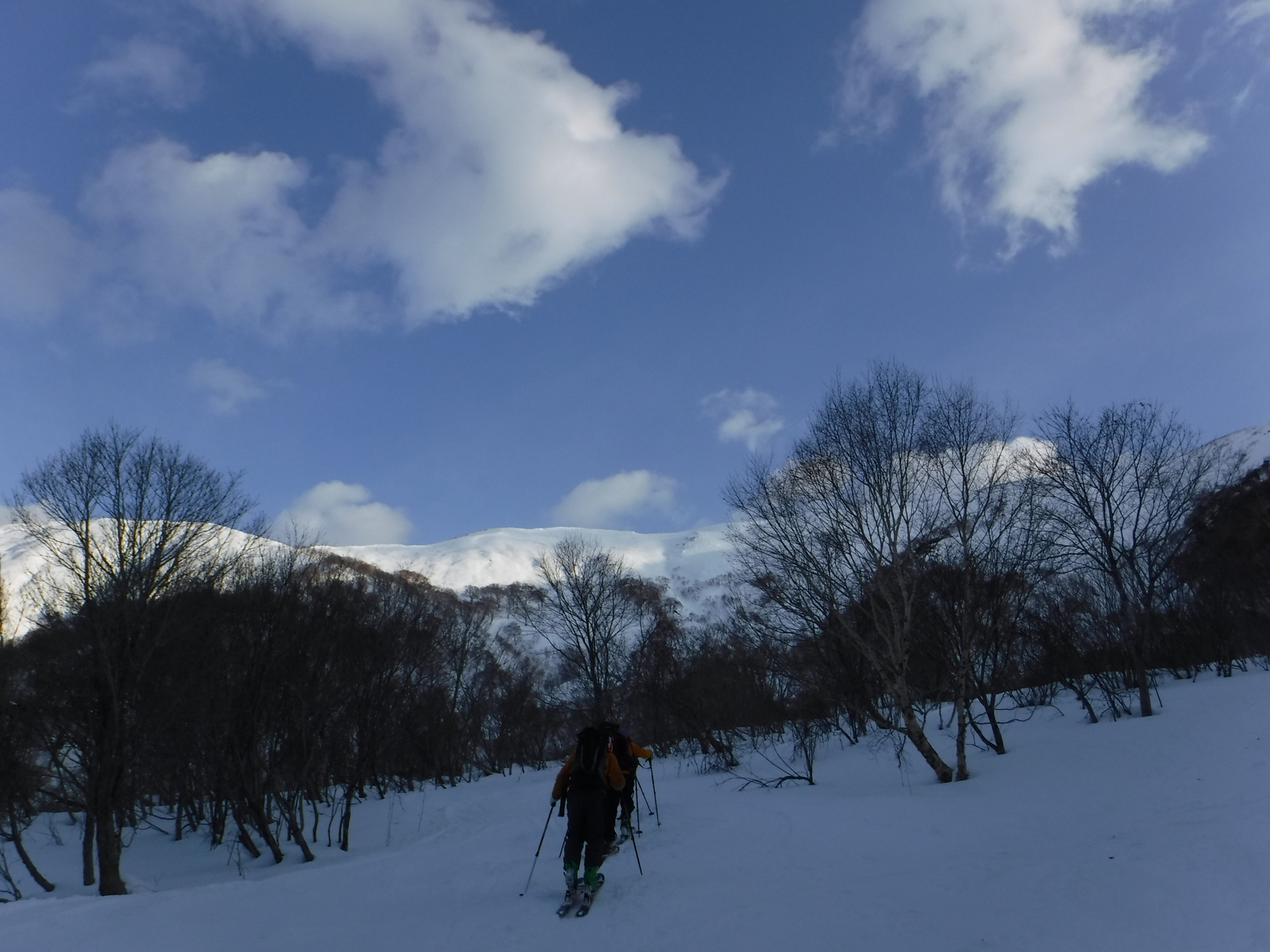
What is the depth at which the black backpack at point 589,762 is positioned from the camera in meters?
8.06

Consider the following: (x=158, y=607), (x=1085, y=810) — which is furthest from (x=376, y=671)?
(x=1085, y=810)

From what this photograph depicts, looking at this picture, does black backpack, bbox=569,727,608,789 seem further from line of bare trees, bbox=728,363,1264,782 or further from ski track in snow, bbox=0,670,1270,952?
line of bare trees, bbox=728,363,1264,782

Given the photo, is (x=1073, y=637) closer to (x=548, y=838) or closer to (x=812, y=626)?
(x=812, y=626)

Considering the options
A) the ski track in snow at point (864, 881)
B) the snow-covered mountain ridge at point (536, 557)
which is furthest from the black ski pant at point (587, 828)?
the snow-covered mountain ridge at point (536, 557)

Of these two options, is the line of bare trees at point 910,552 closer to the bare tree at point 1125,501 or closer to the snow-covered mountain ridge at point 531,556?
the bare tree at point 1125,501

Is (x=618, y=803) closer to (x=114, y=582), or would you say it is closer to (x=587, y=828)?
(x=587, y=828)

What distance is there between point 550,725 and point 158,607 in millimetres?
36970

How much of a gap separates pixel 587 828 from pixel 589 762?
695mm

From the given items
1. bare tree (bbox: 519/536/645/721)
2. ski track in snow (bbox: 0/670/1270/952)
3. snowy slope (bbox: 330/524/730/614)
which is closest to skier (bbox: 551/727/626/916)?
ski track in snow (bbox: 0/670/1270/952)

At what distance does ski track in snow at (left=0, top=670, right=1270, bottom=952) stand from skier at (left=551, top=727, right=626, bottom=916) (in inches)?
10.8

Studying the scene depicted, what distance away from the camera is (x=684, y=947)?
5945 millimetres

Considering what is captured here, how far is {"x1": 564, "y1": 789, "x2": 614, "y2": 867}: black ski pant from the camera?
7.67m

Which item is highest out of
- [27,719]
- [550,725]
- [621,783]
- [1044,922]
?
[27,719]

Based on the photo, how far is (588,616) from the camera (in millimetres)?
40531
